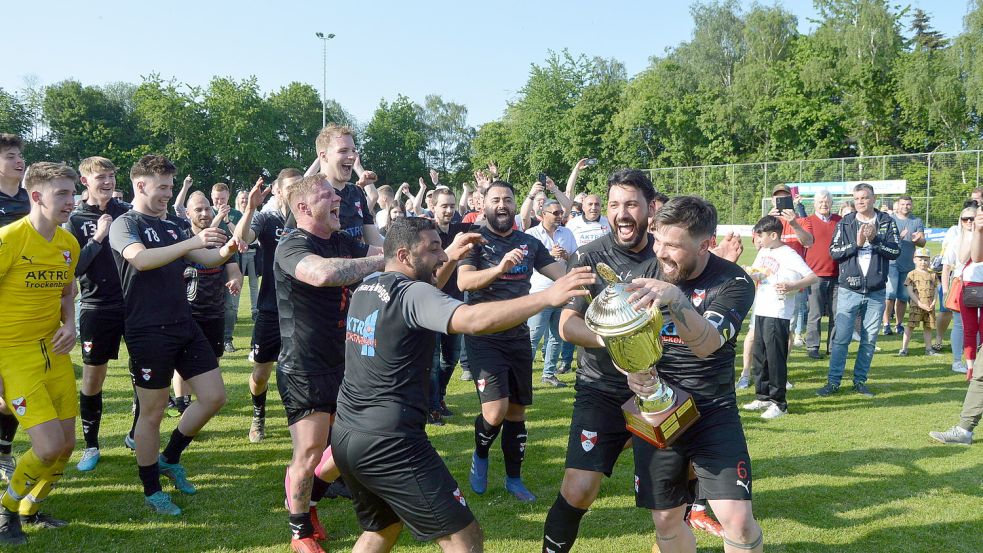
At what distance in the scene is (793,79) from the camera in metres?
43.7

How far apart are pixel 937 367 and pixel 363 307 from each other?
31.4 ft

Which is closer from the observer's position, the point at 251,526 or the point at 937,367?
the point at 251,526

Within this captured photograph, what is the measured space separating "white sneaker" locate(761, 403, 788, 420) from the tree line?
38896 mm

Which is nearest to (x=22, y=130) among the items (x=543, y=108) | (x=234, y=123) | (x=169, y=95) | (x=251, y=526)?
(x=169, y=95)

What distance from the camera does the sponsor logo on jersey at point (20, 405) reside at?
164 inches

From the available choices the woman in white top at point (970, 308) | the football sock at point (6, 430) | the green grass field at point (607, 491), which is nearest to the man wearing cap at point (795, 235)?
the woman in white top at point (970, 308)

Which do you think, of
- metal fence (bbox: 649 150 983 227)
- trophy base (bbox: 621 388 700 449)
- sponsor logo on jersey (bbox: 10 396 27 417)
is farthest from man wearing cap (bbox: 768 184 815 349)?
metal fence (bbox: 649 150 983 227)

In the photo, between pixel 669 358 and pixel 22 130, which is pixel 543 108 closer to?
pixel 22 130

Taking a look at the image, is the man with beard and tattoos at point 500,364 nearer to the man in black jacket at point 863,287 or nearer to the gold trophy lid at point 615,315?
the gold trophy lid at point 615,315

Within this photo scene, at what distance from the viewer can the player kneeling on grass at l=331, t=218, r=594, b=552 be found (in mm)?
2941

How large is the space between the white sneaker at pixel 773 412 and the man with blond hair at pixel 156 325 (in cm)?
557

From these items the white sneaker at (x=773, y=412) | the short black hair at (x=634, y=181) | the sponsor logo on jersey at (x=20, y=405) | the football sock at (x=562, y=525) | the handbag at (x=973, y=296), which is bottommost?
the white sneaker at (x=773, y=412)

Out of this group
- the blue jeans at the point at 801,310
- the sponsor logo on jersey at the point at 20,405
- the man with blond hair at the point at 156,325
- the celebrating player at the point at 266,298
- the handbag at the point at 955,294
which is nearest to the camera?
the sponsor logo on jersey at the point at 20,405

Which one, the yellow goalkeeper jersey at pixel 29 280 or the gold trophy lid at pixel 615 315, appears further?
the yellow goalkeeper jersey at pixel 29 280
